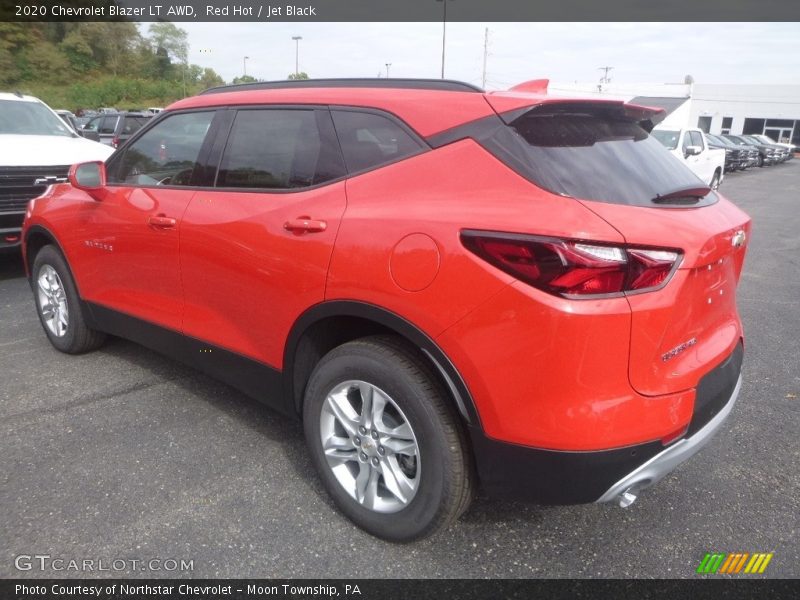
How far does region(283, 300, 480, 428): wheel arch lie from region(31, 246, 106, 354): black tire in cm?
221

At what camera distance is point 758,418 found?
12.0ft

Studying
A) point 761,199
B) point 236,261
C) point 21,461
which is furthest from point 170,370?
point 761,199

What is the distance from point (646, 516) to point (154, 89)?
7207 centimetres

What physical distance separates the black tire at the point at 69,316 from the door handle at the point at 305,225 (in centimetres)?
233

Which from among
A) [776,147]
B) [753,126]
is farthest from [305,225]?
[753,126]

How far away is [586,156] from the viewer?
2.24 m

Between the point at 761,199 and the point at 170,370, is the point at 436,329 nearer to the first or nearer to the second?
the point at 170,370

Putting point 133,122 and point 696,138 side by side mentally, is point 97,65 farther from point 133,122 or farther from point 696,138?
point 696,138

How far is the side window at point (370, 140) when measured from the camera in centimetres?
246

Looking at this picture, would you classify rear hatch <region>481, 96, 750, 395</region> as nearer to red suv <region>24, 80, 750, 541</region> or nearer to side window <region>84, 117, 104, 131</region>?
red suv <region>24, 80, 750, 541</region>

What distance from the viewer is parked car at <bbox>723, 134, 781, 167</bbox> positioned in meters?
32.4

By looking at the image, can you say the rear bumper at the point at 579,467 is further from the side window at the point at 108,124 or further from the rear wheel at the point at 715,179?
the side window at the point at 108,124

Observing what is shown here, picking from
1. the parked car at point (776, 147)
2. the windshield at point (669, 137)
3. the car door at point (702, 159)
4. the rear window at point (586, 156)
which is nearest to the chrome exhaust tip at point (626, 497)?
the rear window at point (586, 156)

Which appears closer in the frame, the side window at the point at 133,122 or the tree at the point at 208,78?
the side window at the point at 133,122
